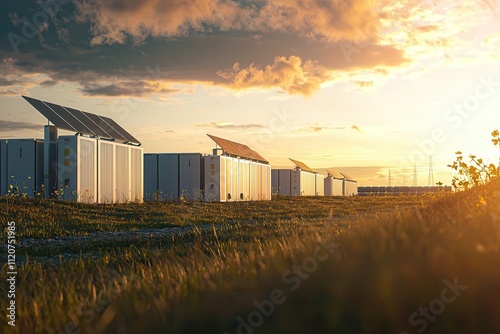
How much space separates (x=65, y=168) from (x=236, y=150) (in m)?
15.8

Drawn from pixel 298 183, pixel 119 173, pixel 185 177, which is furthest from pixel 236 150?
pixel 298 183

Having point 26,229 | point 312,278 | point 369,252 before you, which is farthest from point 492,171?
point 26,229

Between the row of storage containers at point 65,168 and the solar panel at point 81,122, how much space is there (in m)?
0.41

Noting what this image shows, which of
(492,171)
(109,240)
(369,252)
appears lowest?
(109,240)

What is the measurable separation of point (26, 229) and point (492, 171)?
8671 millimetres

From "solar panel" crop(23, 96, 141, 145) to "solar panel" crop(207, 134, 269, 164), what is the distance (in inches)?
287

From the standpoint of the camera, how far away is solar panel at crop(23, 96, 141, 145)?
64.4 feet

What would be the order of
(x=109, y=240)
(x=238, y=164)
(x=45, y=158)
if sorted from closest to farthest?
(x=109, y=240)
(x=45, y=158)
(x=238, y=164)

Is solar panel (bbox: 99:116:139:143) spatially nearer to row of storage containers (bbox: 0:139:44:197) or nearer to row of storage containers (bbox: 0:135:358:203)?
row of storage containers (bbox: 0:135:358:203)

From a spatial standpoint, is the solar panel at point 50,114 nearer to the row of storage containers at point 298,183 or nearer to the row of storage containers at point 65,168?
the row of storage containers at point 65,168

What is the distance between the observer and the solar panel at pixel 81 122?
1962 cm

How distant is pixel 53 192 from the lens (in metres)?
20.0

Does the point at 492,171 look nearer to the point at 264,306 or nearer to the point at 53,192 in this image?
the point at 264,306

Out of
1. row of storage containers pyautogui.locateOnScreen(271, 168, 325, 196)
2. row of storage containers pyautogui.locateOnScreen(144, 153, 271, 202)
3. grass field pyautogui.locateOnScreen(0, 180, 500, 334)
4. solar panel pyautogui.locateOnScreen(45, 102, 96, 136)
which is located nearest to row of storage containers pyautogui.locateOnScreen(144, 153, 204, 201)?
row of storage containers pyautogui.locateOnScreen(144, 153, 271, 202)
